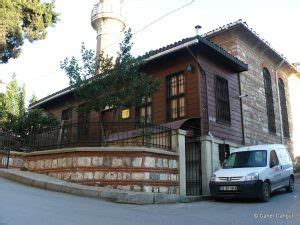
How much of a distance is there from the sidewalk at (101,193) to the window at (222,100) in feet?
13.9

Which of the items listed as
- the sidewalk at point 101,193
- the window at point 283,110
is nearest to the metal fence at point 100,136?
the sidewalk at point 101,193

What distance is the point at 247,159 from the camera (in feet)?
38.2

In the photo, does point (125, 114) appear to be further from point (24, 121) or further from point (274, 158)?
point (274, 158)

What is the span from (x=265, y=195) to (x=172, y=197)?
2716 millimetres

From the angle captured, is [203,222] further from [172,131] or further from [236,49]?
[236,49]

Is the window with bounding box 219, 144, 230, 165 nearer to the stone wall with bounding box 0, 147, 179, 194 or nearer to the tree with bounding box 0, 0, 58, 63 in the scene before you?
the stone wall with bounding box 0, 147, 179, 194

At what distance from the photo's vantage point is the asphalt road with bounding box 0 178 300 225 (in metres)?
6.45

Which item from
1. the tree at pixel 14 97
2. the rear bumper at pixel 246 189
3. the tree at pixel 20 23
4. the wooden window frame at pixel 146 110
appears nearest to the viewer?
the rear bumper at pixel 246 189

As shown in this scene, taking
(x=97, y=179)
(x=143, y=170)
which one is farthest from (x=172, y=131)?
(x=97, y=179)

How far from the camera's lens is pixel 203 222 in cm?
696

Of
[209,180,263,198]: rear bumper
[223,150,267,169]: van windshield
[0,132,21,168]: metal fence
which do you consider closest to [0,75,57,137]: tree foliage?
[0,132,21,168]: metal fence

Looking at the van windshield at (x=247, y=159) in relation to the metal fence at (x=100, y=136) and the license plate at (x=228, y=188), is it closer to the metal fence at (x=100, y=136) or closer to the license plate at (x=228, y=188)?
the license plate at (x=228, y=188)

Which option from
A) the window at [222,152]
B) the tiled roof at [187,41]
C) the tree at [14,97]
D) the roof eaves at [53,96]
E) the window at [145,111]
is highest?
the tree at [14,97]

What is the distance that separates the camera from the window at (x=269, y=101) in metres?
18.7
